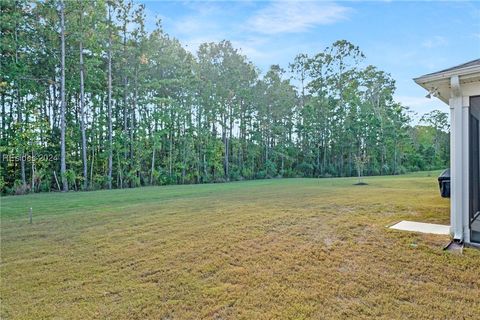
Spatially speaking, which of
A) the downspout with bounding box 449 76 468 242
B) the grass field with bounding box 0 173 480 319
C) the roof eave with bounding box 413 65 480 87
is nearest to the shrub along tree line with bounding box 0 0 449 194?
the grass field with bounding box 0 173 480 319

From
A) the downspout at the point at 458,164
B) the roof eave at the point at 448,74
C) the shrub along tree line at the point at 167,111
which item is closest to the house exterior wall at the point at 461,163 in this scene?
the downspout at the point at 458,164

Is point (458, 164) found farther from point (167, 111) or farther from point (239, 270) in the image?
point (167, 111)

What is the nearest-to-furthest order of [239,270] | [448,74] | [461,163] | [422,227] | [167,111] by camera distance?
[239,270] → [448,74] → [461,163] → [422,227] → [167,111]

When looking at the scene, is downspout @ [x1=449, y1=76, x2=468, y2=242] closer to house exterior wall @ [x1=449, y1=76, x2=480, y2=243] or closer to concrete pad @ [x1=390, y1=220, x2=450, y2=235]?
house exterior wall @ [x1=449, y1=76, x2=480, y2=243]

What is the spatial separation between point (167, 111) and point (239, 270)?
16587 mm

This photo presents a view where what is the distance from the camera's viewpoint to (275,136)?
25469 mm

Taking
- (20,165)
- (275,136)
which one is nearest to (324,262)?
(20,165)

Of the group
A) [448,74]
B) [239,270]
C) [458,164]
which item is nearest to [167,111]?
[239,270]

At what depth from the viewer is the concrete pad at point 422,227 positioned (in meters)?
4.16

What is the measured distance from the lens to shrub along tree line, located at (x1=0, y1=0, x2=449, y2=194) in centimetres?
1342

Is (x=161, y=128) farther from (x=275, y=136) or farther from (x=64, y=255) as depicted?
(x=64, y=255)

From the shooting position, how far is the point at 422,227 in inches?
173

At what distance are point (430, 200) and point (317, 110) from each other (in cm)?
1964

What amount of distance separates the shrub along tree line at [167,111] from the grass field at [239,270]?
33.1ft
